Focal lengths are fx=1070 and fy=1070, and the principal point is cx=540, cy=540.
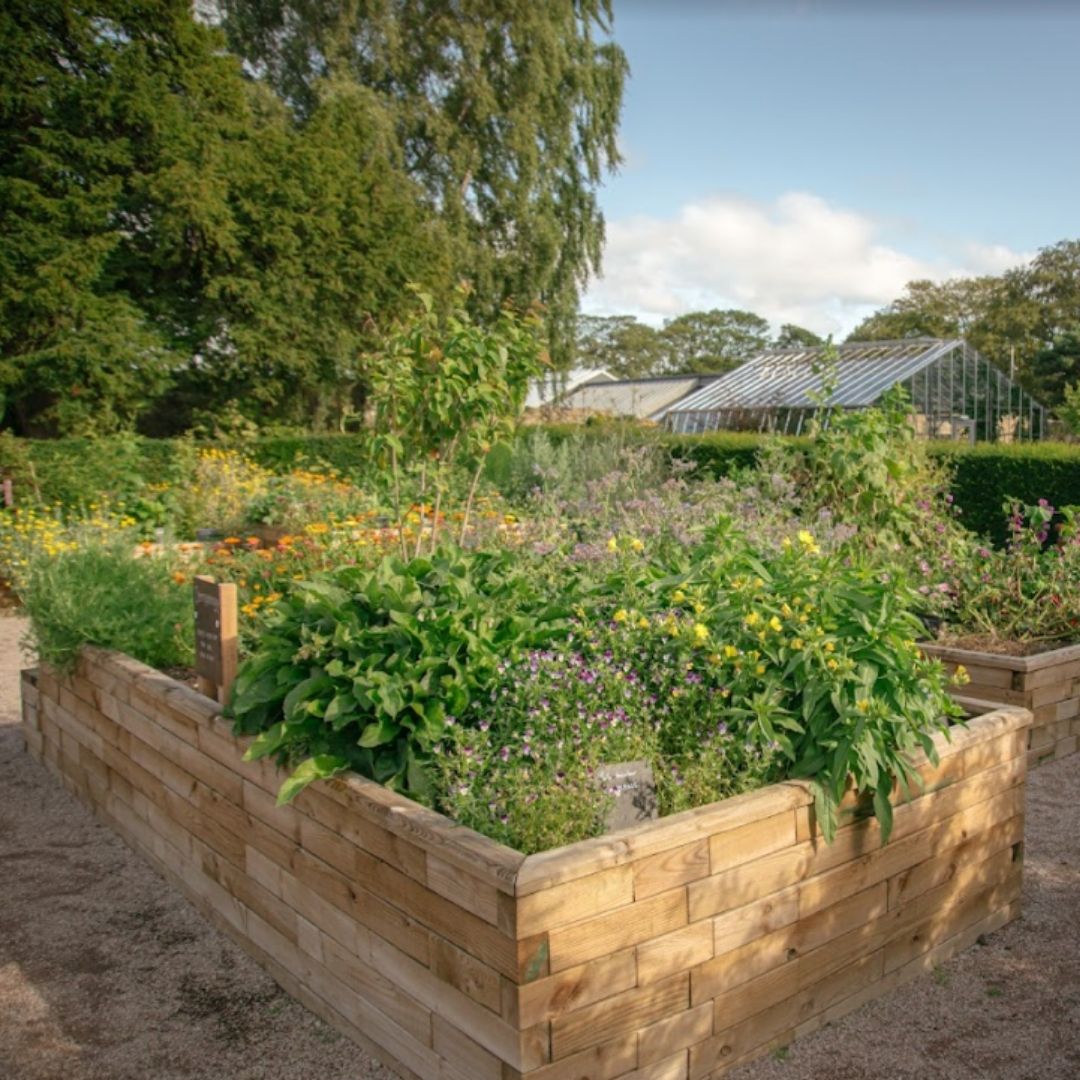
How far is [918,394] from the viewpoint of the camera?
64.4 ft

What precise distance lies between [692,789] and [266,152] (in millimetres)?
17554

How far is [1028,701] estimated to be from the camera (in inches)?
180

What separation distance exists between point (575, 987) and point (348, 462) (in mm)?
14606

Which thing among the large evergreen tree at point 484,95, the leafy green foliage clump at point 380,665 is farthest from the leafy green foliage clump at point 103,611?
the large evergreen tree at point 484,95

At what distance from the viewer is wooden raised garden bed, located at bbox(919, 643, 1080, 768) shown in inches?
180

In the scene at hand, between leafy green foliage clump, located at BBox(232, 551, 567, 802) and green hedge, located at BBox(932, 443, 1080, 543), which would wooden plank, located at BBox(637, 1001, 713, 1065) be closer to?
leafy green foliage clump, located at BBox(232, 551, 567, 802)

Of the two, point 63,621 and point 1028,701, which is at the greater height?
point 63,621

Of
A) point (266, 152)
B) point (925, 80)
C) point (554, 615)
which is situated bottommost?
point (554, 615)

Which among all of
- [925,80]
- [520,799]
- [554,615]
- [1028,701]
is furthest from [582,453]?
[520,799]

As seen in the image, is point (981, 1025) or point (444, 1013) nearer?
point (444, 1013)

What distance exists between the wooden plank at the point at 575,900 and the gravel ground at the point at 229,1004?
0.62 m

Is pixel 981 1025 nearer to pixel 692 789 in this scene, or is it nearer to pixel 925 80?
pixel 692 789

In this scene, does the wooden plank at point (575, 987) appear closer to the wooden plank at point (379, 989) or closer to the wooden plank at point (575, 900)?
the wooden plank at point (575, 900)

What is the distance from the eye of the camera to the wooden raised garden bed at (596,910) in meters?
2.06
